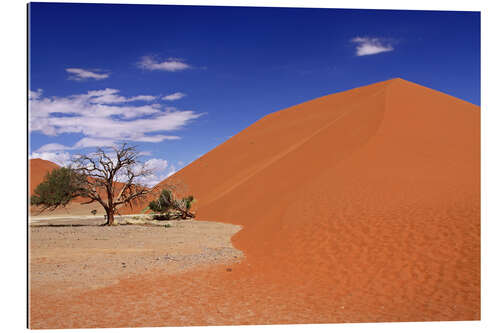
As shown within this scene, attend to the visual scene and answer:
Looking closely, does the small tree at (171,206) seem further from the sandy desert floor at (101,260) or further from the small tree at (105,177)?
the sandy desert floor at (101,260)

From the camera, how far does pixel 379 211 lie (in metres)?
14.2

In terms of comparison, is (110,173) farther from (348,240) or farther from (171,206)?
(348,240)

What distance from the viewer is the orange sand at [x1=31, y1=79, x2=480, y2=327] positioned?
7.13m

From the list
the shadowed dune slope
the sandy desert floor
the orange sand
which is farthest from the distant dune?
the shadowed dune slope

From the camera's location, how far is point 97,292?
776 centimetres

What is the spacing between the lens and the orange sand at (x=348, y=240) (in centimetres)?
713

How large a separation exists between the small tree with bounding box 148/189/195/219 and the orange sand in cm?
131

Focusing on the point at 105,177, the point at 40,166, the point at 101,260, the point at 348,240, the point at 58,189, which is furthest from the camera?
the point at 40,166

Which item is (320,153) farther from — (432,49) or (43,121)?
(43,121)

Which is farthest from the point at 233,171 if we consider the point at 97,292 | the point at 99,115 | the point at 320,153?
the point at 97,292

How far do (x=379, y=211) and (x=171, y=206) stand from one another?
637 inches

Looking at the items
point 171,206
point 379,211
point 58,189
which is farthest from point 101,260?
point 171,206

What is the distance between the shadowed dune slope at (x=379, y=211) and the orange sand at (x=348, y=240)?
5cm

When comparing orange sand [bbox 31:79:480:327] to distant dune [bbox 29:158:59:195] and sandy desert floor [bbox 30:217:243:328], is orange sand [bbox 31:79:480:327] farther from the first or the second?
distant dune [bbox 29:158:59:195]
